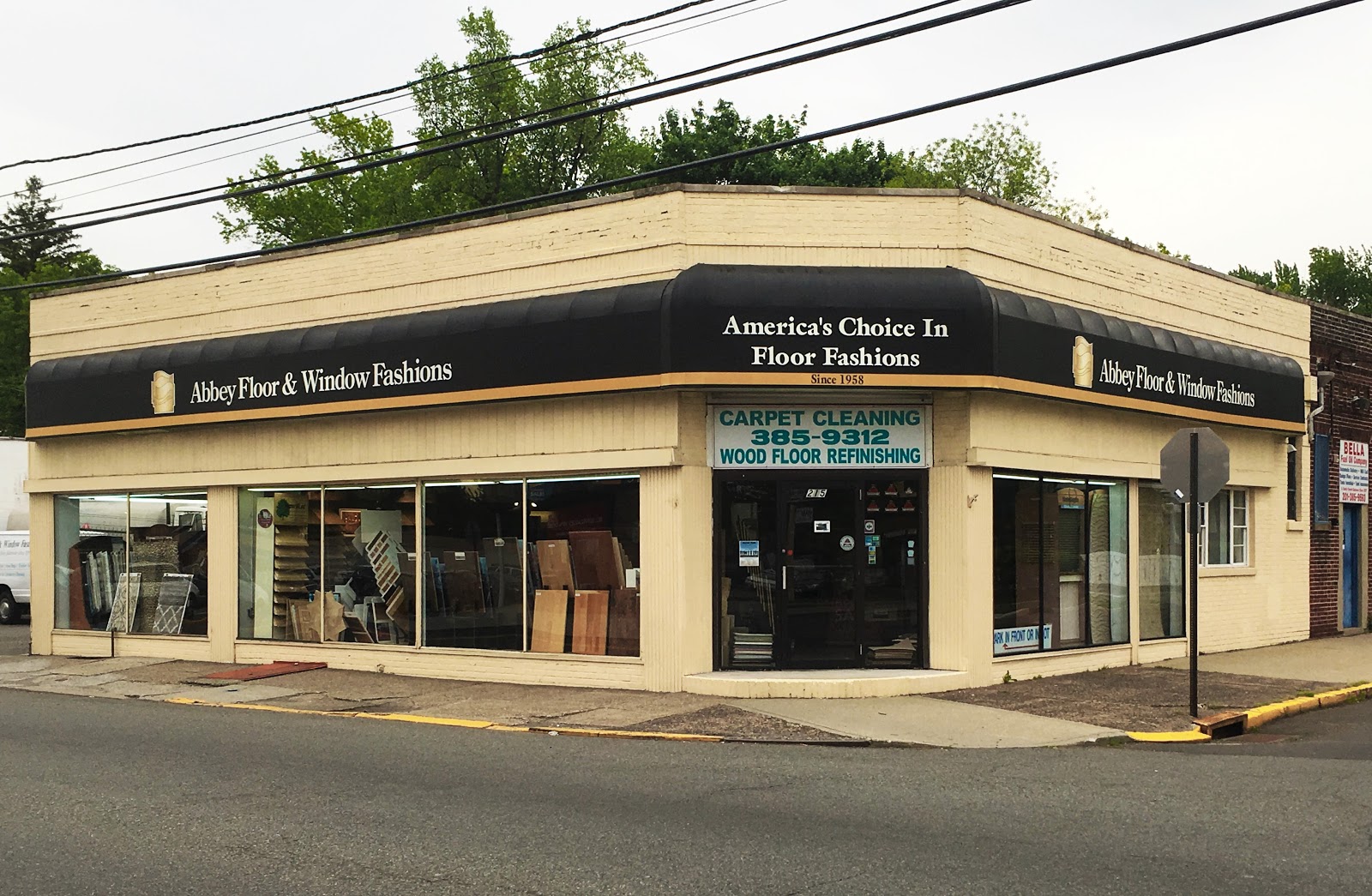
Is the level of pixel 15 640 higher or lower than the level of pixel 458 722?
lower

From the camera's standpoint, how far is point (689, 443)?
15.2 metres

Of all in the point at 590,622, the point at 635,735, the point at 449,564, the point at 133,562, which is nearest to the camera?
the point at 635,735

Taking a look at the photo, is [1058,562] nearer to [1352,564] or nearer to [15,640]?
[1352,564]

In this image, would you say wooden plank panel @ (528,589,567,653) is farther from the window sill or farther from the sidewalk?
the window sill

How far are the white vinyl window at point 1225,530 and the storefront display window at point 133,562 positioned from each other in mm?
15047

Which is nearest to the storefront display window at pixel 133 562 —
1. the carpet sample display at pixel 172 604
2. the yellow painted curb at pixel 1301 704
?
the carpet sample display at pixel 172 604

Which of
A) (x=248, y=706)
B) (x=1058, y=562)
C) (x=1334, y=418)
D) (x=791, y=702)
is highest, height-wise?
(x=1334, y=418)

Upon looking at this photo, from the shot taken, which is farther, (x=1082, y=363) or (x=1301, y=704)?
(x=1082, y=363)

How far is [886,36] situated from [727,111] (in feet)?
109

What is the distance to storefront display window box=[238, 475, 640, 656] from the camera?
15906 millimetres

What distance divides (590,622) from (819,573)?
2.84m

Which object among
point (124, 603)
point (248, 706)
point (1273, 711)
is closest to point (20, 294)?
point (124, 603)

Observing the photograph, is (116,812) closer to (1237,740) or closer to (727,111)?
(1237,740)

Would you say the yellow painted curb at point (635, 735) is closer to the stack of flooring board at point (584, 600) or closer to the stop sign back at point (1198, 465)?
the stack of flooring board at point (584, 600)
